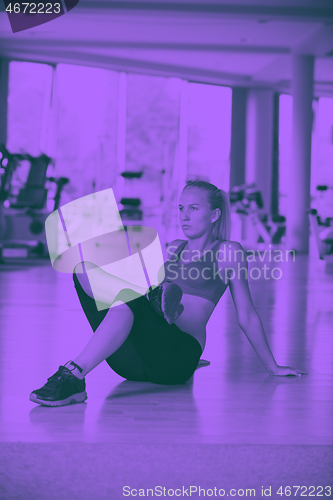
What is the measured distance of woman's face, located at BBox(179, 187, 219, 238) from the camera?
5.46 ft

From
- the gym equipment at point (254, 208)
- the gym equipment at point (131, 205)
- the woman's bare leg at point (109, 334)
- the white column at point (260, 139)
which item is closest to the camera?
the woman's bare leg at point (109, 334)

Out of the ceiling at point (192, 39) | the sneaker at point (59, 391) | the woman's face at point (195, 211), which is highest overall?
the ceiling at point (192, 39)

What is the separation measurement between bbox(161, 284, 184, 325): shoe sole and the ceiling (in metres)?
6.58

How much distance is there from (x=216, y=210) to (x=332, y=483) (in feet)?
2.64

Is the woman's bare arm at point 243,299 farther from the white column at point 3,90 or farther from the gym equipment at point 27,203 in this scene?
the white column at point 3,90

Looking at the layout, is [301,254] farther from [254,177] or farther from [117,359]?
[117,359]

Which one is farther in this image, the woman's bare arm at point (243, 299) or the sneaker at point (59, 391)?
the woman's bare arm at point (243, 299)

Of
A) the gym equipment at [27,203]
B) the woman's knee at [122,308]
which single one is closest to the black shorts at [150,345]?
the woman's knee at [122,308]

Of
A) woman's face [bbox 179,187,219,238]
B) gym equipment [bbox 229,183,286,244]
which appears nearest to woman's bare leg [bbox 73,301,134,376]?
woman's face [bbox 179,187,219,238]

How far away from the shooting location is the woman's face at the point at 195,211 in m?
1.67

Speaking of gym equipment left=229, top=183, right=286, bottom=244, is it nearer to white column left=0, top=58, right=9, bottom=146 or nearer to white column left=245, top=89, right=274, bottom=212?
white column left=245, top=89, right=274, bottom=212

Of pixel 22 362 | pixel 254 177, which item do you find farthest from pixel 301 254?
pixel 22 362

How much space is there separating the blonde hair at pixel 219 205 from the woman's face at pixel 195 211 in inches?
0.6

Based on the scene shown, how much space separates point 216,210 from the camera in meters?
1.70
